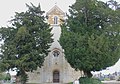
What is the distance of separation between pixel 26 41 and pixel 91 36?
9.84 meters

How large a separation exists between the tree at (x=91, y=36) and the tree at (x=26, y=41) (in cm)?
423

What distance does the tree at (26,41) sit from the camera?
115ft

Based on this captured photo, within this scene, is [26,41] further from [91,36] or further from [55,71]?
[55,71]

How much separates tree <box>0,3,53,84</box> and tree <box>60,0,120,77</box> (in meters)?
4.23

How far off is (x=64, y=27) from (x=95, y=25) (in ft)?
13.9

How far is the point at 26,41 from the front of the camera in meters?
36.7

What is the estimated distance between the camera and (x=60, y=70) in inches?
Answer: 1758

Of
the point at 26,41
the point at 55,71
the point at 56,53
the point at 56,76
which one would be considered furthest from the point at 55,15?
the point at 26,41

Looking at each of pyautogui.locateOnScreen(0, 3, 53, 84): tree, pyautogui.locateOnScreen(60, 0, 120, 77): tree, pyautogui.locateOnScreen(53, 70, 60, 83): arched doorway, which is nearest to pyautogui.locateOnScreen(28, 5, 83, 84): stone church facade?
pyautogui.locateOnScreen(53, 70, 60, 83): arched doorway

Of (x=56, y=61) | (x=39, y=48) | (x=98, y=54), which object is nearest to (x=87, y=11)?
(x=98, y=54)

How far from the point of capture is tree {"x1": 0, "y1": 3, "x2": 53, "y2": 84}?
3493 centimetres

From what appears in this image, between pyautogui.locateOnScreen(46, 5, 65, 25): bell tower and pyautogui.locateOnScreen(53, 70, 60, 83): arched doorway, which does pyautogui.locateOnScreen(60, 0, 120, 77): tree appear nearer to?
pyautogui.locateOnScreen(53, 70, 60, 83): arched doorway

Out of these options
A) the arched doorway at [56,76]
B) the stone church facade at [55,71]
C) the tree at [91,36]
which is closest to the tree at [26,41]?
the tree at [91,36]

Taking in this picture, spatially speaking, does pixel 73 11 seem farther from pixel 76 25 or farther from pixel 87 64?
pixel 87 64
